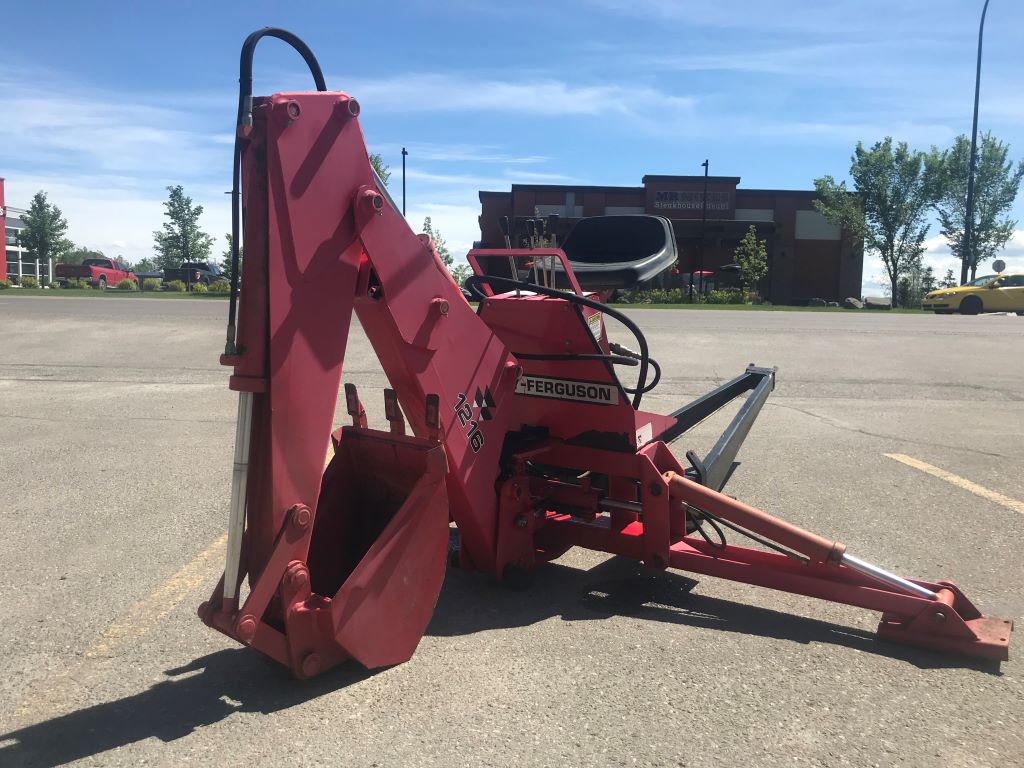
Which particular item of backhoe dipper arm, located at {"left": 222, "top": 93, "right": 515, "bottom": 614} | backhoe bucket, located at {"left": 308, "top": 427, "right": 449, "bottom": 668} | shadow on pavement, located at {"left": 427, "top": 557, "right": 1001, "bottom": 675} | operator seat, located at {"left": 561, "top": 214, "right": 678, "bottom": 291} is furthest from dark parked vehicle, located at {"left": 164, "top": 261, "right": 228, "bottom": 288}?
backhoe dipper arm, located at {"left": 222, "top": 93, "right": 515, "bottom": 614}

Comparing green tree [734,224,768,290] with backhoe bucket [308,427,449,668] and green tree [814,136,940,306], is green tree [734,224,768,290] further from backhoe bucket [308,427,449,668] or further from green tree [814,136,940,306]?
backhoe bucket [308,427,449,668]

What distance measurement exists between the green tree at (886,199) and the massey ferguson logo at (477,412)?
48.6 metres

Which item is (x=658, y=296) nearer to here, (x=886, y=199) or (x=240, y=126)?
(x=886, y=199)

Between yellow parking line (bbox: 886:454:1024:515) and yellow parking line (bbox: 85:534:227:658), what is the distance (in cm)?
528

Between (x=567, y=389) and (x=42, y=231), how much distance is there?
54.0 m

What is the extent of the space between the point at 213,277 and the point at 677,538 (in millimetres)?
41451

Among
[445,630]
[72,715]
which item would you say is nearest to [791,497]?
[445,630]

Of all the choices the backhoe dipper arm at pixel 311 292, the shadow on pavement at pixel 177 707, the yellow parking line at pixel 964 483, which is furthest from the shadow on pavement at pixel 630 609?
the yellow parking line at pixel 964 483

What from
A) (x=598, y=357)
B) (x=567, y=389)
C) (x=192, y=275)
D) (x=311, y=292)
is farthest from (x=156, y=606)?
(x=192, y=275)

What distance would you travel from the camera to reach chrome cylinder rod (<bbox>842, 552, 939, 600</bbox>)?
362 cm

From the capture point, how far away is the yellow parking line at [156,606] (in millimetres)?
3619

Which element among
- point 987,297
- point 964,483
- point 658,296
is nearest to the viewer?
point 964,483

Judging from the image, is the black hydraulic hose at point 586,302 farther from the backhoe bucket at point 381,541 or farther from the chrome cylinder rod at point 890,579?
the chrome cylinder rod at point 890,579

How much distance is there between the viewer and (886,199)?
1909 inches
